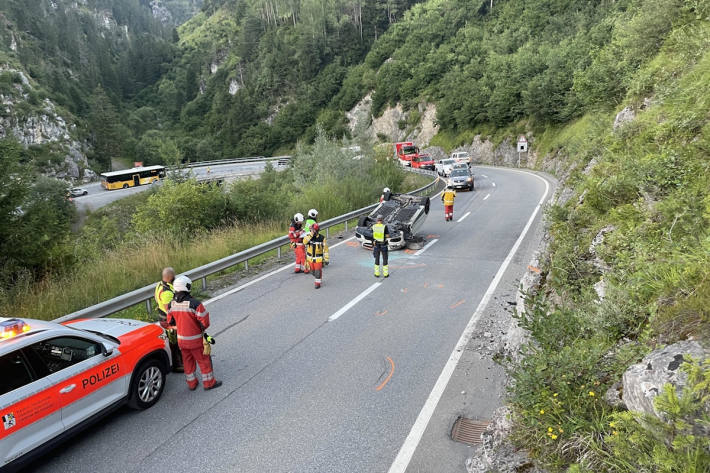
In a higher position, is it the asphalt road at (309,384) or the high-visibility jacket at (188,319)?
the high-visibility jacket at (188,319)

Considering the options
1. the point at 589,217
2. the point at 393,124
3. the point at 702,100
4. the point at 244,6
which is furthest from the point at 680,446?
the point at 244,6

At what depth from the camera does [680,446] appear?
2461 mm

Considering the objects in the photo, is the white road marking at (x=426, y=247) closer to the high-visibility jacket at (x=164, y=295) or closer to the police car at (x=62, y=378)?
the high-visibility jacket at (x=164, y=295)

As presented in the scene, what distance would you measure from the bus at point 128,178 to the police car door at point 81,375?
147 ft

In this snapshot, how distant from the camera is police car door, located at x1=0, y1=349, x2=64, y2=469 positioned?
12.2 ft

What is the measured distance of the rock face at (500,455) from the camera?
11.6 ft

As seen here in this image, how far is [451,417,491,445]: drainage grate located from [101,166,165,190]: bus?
46.8m

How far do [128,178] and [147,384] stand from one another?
48.5 metres

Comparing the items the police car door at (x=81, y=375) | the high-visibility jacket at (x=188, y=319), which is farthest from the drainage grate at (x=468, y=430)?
the police car door at (x=81, y=375)

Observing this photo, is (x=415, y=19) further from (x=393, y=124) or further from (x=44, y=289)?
(x=44, y=289)


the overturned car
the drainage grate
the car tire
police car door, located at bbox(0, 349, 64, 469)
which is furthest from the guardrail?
the drainage grate

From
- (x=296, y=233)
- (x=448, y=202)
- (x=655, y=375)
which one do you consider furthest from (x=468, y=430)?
(x=448, y=202)

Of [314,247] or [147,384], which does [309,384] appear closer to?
[147,384]

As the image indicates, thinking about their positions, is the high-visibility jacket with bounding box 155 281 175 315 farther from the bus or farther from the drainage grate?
the bus
